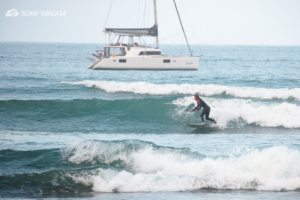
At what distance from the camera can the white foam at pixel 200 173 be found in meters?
8.81

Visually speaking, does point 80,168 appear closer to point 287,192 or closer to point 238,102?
point 287,192

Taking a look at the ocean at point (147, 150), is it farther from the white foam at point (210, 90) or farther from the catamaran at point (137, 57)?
the catamaran at point (137, 57)

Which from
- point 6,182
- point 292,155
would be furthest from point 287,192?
point 6,182

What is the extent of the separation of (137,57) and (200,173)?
29197 mm

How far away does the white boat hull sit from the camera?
37.7 metres

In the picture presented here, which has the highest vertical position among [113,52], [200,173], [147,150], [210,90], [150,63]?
[113,52]

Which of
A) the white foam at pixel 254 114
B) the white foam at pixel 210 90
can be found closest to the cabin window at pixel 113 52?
the white foam at pixel 210 90

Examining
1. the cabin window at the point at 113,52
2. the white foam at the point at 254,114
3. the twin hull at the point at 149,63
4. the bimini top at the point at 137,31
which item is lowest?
the white foam at the point at 254,114

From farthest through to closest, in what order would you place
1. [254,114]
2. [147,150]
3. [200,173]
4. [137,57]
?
[137,57], [254,114], [147,150], [200,173]

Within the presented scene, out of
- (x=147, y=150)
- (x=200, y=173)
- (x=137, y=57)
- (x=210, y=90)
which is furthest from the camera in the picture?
(x=137, y=57)

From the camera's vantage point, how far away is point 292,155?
9.74 meters

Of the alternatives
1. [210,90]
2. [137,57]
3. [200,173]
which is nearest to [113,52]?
[137,57]

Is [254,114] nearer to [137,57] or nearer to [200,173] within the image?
[200,173]

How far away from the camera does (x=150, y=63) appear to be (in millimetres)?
37719
